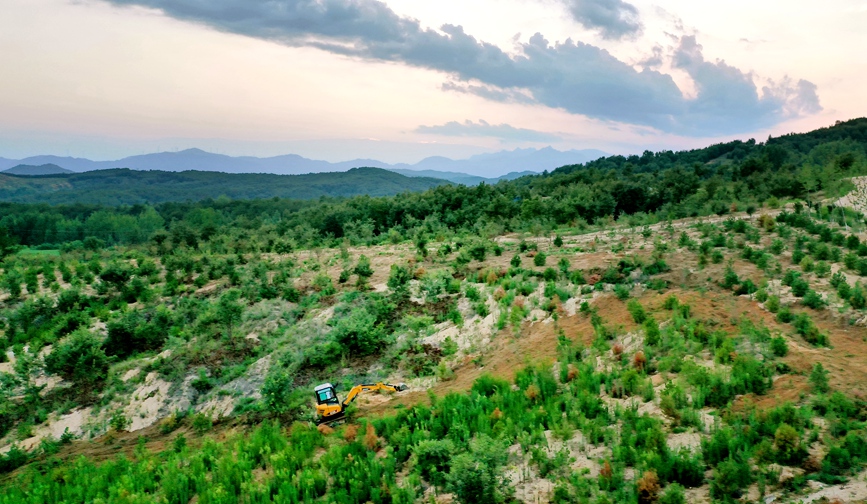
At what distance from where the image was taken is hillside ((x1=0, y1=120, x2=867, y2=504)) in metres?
7.32

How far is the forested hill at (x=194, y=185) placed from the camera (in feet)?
457

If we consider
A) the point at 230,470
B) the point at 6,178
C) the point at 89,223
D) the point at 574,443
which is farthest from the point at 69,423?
the point at 6,178

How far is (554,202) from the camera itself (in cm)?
3338

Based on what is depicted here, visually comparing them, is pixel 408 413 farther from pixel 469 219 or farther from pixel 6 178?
pixel 6 178

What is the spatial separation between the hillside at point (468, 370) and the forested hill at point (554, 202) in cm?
352

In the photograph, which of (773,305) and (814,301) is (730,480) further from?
(814,301)

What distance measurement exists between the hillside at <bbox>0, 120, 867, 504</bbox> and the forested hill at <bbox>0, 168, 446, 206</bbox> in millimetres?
123925

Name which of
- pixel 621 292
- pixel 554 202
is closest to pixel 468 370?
pixel 621 292

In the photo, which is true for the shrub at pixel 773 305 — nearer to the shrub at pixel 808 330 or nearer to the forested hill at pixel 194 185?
the shrub at pixel 808 330

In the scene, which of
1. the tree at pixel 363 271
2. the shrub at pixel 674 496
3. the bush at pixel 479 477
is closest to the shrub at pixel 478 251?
the tree at pixel 363 271

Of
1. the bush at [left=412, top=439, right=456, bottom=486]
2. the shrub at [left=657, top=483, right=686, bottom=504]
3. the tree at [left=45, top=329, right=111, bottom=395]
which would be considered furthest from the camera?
the tree at [left=45, top=329, right=111, bottom=395]

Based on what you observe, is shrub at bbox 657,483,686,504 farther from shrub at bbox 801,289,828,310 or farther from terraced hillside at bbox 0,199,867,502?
shrub at bbox 801,289,828,310

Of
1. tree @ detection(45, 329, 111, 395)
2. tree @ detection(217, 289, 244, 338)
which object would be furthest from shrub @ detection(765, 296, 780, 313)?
tree @ detection(45, 329, 111, 395)

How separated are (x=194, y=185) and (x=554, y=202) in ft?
508
